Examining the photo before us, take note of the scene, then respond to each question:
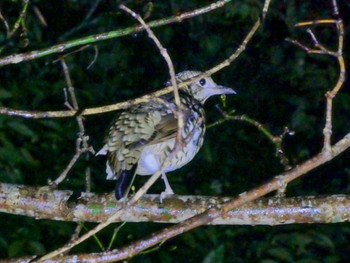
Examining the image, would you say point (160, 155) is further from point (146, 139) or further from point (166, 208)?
point (166, 208)

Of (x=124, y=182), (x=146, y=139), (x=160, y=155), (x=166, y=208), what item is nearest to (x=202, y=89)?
(x=160, y=155)

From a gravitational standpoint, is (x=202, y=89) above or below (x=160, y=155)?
Answer: above

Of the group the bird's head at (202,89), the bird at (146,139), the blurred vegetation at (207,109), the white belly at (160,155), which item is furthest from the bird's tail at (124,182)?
the blurred vegetation at (207,109)

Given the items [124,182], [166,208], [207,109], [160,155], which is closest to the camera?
[166,208]

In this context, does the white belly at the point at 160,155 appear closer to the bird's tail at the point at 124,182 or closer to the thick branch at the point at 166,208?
the bird's tail at the point at 124,182

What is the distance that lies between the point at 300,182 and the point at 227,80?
83cm

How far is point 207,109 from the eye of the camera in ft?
18.1

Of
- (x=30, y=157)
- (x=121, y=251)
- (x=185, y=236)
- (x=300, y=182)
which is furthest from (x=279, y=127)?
(x=121, y=251)

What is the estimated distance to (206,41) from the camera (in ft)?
19.8

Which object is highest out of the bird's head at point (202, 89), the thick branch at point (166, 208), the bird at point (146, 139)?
the bird's head at point (202, 89)

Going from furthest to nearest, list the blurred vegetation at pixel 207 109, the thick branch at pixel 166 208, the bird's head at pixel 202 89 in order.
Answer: the blurred vegetation at pixel 207 109 < the bird's head at pixel 202 89 < the thick branch at pixel 166 208

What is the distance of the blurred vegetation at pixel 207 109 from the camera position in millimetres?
4703

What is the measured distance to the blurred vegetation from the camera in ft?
15.4

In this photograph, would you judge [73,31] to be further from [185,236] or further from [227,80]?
[185,236]
